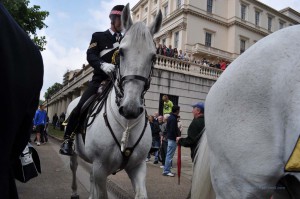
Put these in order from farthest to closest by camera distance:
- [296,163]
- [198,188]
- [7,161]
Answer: [198,188] < [296,163] < [7,161]

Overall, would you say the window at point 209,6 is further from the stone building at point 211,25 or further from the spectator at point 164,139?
the spectator at point 164,139

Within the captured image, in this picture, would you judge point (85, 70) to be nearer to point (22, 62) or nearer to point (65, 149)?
point (65, 149)

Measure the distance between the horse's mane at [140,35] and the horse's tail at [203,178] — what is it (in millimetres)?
1459

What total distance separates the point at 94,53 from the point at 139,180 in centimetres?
216

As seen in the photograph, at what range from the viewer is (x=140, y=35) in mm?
3576

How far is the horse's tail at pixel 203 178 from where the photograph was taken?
246 centimetres

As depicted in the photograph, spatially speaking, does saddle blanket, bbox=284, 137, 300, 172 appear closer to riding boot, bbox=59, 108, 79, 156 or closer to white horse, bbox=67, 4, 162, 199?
white horse, bbox=67, 4, 162, 199

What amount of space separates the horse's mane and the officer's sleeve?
112 cm

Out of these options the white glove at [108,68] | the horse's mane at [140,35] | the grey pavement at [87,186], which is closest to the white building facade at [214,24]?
the grey pavement at [87,186]

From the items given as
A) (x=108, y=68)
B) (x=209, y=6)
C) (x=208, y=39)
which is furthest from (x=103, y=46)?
(x=209, y=6)

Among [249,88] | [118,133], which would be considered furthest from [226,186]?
[118,133]

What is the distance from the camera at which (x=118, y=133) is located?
3.84 m

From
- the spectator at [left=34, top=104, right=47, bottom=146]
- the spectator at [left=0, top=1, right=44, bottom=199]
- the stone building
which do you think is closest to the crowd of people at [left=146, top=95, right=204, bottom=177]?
the spectator at [left=0, top=1, right=44, bottom=199]

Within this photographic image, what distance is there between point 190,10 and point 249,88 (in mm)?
41800
